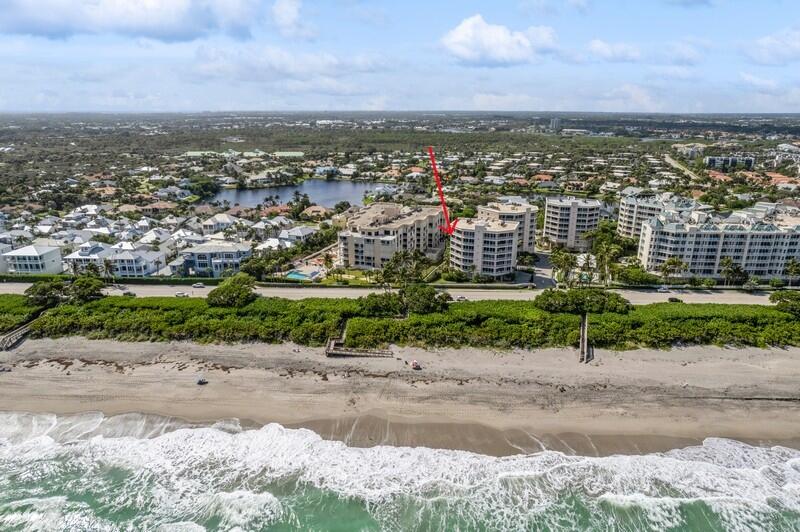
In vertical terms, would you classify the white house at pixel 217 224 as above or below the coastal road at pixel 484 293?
above

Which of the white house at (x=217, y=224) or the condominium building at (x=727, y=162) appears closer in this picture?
the white house at (x=217, y=224)

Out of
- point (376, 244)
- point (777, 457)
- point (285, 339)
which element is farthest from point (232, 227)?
point (777, 457)

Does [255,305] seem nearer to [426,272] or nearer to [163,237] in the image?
[426,272]

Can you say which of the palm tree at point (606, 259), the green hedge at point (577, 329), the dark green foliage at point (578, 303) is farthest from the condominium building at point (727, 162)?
the dark green foliage at point (578, 303)

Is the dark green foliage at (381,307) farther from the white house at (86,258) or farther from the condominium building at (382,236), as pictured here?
the white house at (86,258)

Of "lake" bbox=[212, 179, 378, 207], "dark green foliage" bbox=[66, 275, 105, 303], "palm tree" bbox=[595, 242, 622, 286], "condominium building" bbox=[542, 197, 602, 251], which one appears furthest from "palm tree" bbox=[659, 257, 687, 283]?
"lake" bbox=[212, 179, 378, 207]

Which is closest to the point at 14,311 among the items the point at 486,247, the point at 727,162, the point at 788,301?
the point at 486,247
